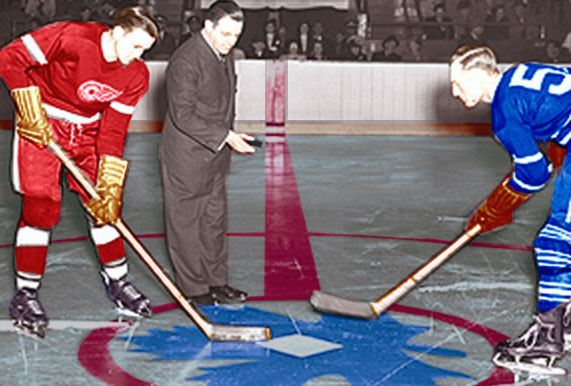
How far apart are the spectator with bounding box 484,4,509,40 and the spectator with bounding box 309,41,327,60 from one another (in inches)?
131

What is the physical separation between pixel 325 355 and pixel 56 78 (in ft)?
5.84

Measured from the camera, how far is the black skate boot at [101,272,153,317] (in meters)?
4.32

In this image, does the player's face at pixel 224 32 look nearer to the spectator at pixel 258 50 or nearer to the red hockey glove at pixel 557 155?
the red hockey glove at pixel 557 155

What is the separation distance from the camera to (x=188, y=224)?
14.8ft

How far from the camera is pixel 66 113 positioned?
406cm

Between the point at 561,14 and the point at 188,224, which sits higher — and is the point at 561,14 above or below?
above

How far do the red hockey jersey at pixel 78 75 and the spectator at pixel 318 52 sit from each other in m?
10.6

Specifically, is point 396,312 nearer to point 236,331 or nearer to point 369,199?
point 236,331

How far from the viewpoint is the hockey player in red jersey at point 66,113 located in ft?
12.3

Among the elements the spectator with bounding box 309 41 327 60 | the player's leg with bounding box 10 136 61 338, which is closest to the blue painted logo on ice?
the player's leg with bounding box 10 136 61 338

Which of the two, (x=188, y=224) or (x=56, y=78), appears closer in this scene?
(x=56, y=78)

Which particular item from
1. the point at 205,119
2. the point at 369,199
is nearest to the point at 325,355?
the point at 205,119

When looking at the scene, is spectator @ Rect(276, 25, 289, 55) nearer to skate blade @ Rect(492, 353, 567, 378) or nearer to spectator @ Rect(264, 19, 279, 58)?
spectator @ Rect(264, 19, 279, 58)

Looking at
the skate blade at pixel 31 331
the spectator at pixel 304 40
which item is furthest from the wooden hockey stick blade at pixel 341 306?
the spectator at pixel 304 40
